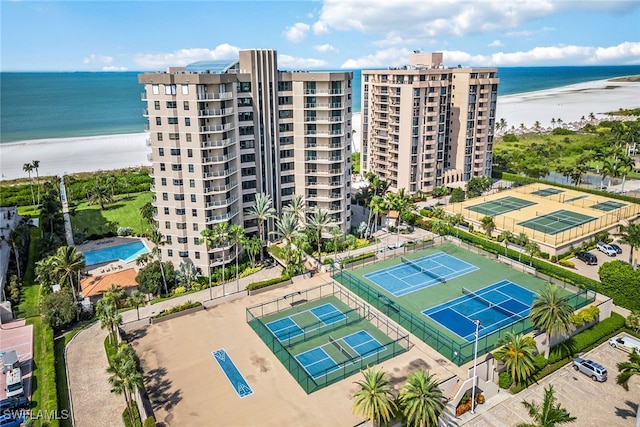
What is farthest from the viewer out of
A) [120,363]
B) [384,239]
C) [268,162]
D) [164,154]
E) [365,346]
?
[384,239]

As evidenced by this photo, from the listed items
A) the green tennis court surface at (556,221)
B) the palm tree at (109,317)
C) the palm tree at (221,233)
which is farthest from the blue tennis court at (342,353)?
the green tennis court surface at (556,221)

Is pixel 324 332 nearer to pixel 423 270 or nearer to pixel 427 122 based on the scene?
pixel 423 270

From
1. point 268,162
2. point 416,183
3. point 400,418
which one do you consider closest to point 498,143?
point 416,183

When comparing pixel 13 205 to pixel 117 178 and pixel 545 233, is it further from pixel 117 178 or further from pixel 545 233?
pixel 545 233

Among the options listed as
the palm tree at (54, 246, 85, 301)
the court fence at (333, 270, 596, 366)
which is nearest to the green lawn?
the palm tree at (54, 246, 85, 301)

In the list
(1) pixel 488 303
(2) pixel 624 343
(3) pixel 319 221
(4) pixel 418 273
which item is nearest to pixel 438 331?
(1) pixel 488 303

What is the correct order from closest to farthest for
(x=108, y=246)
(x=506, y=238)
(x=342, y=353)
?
(x=342, y=353) → (x=506, y=238) → (x=108, y=246)
